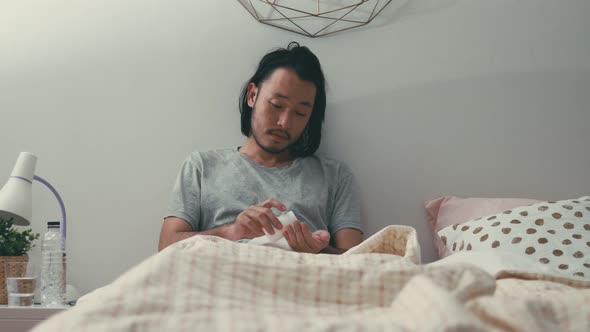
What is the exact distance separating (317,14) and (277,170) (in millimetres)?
522

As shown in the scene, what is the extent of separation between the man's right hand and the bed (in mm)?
589

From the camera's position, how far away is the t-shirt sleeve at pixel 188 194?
181cm

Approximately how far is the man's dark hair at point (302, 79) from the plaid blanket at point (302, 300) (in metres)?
1.07

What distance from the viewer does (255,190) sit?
1859 millimetres

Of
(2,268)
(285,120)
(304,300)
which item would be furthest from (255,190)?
(304,300)

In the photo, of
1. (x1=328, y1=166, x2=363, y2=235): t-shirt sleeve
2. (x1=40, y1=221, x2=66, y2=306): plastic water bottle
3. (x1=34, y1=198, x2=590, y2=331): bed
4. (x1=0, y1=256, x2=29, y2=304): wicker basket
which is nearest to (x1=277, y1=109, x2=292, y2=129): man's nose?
(x1=328, y1=166, x2=363, y2=235): t-shirt sleeve

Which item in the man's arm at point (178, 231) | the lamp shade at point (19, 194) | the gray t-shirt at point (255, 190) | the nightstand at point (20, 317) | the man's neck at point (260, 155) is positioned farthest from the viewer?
the man's neck at point (260, 155)

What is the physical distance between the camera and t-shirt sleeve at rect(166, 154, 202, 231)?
1.81 m

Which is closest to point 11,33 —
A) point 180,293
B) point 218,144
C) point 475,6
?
point 218,144

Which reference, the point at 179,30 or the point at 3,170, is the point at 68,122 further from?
the point at 179,30

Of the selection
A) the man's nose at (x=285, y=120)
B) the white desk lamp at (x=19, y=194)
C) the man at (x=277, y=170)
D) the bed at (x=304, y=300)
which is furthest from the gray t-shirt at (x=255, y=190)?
the bed at (x=304, y=300)

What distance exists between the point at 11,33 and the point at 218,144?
0.74 metres

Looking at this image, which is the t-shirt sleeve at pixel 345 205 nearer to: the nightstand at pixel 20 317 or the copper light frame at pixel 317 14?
the copper light frame at pixel 317 14

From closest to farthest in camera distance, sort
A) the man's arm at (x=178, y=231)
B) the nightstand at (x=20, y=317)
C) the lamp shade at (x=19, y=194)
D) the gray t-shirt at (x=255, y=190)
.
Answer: the nightstand at (x=20, y=317)
the lamp shade at (x=19, y=194)
the man's arm at (x=178, y=231)
the gray t-shirt at (x=255, y=190)
